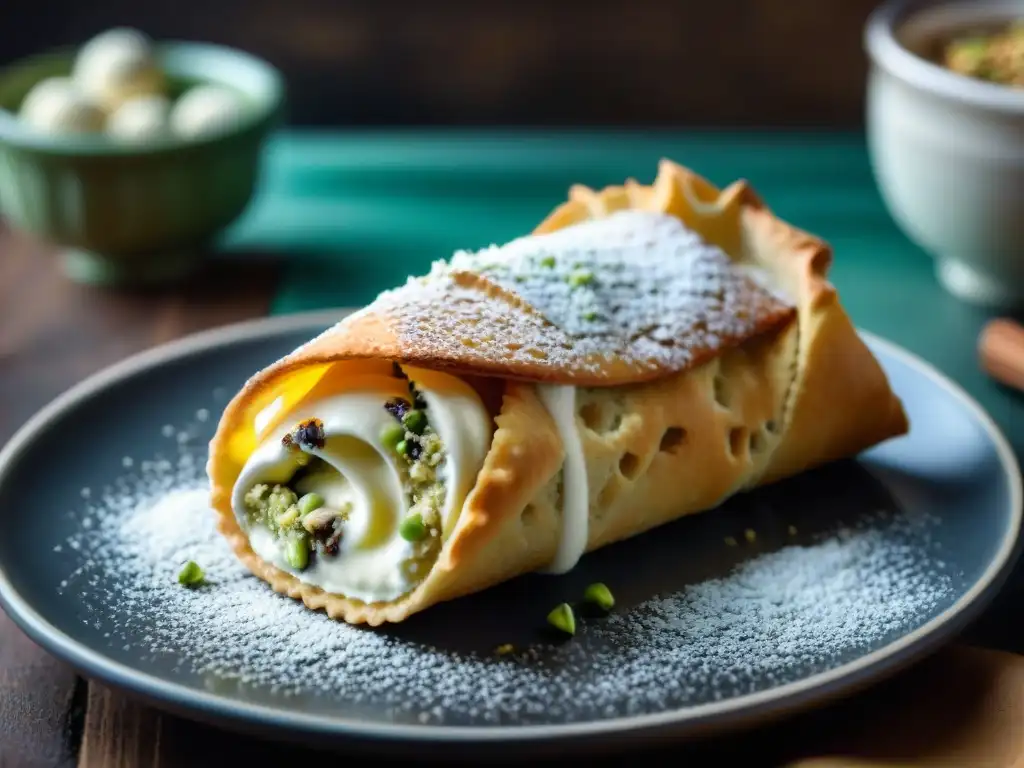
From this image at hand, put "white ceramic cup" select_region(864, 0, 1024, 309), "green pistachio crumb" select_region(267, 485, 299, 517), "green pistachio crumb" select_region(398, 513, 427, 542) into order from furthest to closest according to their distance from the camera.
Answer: "white ceramic cup" select_region(864, 0, 1024, 309) < "green pistachio crumb" select_region(267, 485, 299, 517) < "green pistachio crumb" select_region(398, 513, 427, 542)

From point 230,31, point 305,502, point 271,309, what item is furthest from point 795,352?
point 230,31

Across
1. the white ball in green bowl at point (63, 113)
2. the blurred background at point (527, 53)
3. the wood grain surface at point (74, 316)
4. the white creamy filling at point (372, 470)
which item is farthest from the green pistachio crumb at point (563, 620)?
the blurred background at point (527, 53)

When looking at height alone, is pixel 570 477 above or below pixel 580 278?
below

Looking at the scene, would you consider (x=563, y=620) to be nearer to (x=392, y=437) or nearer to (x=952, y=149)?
(x=392, y=437)

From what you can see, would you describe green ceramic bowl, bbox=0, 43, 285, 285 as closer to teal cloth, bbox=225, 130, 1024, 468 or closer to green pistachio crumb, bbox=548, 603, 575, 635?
teal cloth, bbox=225, 130, 1024, 468

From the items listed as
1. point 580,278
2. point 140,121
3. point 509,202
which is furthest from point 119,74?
point 580,278

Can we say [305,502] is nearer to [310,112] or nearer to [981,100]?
[981,100]

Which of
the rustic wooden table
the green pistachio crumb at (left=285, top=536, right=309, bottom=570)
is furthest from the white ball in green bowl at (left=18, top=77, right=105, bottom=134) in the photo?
the green pistachio crumb at (left=285, top=536, right=309, bottom=570)

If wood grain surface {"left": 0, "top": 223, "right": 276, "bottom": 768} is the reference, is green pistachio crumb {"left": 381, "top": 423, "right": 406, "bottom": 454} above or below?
above
